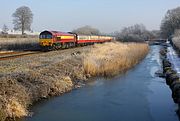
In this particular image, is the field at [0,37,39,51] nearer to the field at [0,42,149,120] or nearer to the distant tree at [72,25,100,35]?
the field at [0,42,149,120]

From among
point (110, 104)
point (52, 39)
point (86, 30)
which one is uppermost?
point (86, 30)

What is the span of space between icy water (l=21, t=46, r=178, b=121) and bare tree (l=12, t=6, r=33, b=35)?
7281 centimetres

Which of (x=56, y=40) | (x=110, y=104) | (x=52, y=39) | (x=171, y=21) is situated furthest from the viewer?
(x=171, y=21)

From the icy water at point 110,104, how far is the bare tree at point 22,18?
239 ft

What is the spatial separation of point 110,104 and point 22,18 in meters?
80.1

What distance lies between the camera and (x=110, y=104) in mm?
19781

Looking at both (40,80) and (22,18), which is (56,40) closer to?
(40,80)

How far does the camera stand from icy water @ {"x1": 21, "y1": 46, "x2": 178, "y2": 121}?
17.0 meters

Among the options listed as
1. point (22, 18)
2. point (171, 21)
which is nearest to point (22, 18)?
point (22, 18)

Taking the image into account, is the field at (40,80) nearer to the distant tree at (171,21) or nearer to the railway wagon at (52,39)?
the railway wagon at (52,39)

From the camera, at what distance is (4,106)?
15062 mm

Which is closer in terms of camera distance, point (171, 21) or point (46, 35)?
point (46, 35)

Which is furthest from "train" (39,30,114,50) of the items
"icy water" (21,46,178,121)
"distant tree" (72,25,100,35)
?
"distant tree" (72,25,100,35)

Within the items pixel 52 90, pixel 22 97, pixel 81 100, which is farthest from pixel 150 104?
pixel 22 97
